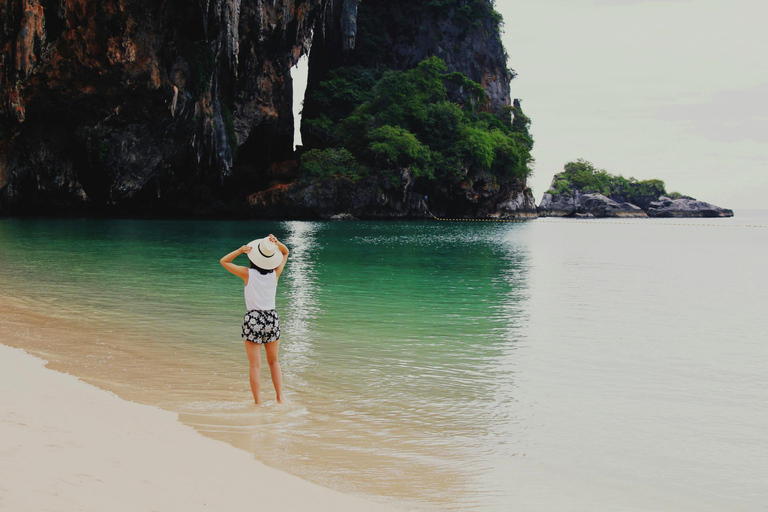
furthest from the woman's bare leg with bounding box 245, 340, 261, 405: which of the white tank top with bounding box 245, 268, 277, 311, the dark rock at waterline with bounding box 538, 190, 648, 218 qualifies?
the dark rock at waterline with bounding box 538, 190, 648, 218

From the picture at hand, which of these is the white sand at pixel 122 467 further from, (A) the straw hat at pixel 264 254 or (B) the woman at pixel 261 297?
(A) the straw hat at pixel 264 254

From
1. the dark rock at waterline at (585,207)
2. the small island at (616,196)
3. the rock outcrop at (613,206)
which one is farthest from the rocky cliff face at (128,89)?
the small island at (616,196)

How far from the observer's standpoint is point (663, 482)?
14.3 feet

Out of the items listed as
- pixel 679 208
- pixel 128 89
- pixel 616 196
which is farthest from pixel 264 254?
pixel 679 208

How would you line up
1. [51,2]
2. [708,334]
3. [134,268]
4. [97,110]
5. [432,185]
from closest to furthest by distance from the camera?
1. [708,334]
2. [134,268]
3. [51,2]
4. [97,110]
5. [432,185]

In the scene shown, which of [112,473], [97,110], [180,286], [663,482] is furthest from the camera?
[97,110]

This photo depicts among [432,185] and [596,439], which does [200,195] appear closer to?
[432,185]

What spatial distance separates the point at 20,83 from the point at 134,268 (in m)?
16.0

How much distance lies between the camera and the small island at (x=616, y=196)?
385 feet

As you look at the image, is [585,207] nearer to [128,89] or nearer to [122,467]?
[128,89]

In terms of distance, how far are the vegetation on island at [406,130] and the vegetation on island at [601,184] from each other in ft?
199

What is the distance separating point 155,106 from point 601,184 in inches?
3959

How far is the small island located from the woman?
114 m

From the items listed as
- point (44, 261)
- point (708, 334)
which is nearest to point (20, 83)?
point (44, 261)
